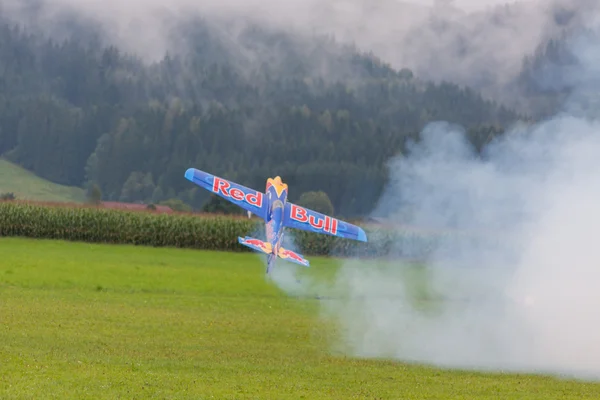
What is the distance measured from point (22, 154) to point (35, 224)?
248 feet

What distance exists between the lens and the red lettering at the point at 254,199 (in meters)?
32.0

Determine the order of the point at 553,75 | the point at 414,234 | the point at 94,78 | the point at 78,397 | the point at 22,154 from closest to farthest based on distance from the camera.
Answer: the point at 78,397, the point at 553,75, the point at 414,234, the point at 22,154, the point at 94,78

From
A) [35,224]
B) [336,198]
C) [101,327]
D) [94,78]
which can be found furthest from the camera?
[94,78]

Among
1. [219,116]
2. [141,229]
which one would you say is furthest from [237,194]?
[219,116]

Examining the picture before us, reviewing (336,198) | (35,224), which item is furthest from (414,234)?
(35,224)

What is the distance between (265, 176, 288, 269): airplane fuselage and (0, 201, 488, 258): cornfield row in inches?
1241

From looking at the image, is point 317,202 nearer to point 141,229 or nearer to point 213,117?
point 141,229

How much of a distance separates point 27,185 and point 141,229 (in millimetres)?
60792

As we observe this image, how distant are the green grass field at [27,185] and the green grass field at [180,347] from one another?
6536 centimetres

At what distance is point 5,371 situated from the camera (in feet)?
63.0

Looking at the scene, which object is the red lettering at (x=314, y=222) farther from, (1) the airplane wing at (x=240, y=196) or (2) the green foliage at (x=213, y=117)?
(2) the green foliage at (x=213, y=117)

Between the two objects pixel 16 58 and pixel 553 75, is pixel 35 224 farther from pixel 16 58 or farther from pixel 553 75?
pixel 16 58

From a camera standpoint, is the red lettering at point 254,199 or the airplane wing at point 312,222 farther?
the red lettering at point 254,199

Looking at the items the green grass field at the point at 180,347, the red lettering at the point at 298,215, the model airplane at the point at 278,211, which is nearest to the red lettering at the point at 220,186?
the model airplane at the point at 278,211
